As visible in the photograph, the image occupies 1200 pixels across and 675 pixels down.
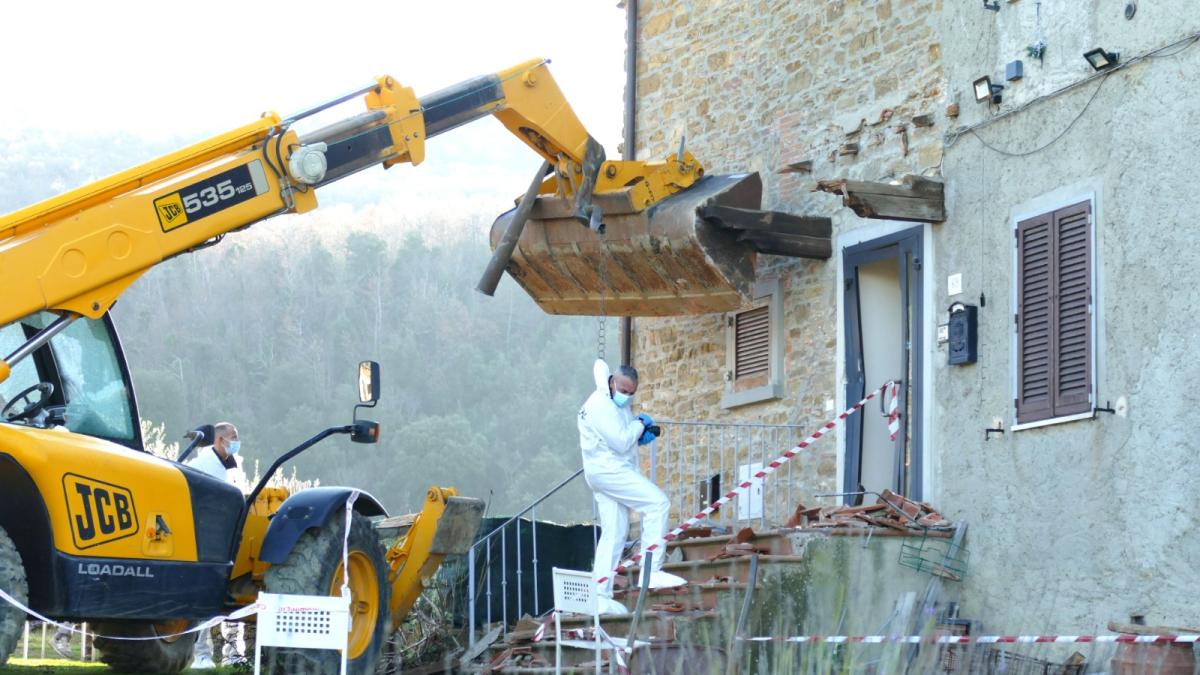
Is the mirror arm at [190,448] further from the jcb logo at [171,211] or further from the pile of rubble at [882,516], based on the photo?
the pile of rubble at [882,516]

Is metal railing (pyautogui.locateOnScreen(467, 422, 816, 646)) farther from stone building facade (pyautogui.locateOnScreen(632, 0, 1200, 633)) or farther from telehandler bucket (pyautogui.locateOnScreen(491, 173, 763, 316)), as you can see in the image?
telehandler bucket (pyautogui.locateOnScreen(491, 173, 763, 316))

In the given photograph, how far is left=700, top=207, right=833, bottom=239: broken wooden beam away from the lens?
12516 mm

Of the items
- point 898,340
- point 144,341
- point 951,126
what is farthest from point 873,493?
point 144,341

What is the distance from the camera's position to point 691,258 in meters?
12.8

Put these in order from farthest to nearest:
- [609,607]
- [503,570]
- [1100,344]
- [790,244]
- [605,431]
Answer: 1. [503,570]
2. [790,244]
3. [605,431]
4. [609,607]
5. [1100,344]

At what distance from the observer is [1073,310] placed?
424 inches

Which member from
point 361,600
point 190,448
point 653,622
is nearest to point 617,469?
point 653,622

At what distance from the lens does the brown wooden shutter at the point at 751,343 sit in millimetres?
13859

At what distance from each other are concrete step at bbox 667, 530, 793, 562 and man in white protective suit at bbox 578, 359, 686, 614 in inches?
26.9

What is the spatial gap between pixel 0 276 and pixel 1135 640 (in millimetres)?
5702

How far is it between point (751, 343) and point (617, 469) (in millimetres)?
2970

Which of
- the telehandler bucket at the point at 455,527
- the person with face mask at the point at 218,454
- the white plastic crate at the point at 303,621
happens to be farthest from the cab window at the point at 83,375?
the telehandler bucket at the point at 455,527

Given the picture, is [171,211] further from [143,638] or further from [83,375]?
[143,638]

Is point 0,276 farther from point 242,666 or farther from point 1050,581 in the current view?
point 1050,581
